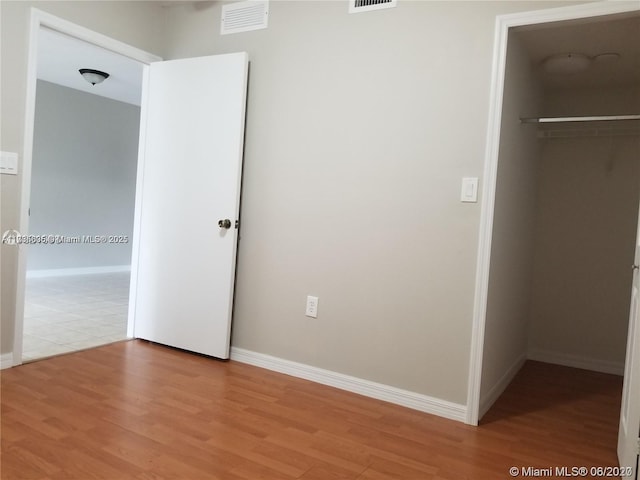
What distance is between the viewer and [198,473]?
6.01ft

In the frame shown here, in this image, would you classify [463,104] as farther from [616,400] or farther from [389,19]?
[616,400]

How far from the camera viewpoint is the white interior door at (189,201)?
3129 mm

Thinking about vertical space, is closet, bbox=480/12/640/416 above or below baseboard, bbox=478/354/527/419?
above

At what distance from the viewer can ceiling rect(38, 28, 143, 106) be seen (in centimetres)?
440

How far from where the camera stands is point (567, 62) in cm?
297

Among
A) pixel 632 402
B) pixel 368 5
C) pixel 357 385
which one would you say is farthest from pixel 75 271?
pixel 632 402

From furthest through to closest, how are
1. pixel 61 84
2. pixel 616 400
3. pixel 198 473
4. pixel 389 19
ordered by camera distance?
pixel 61 84, pixel 616 400, pixel 389 19, pixel 198 473

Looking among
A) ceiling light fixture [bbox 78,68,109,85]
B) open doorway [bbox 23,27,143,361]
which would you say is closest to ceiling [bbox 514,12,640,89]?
open doorway [bbox 23,27,143,361]

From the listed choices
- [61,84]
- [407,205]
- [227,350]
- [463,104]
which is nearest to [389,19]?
[463,104]

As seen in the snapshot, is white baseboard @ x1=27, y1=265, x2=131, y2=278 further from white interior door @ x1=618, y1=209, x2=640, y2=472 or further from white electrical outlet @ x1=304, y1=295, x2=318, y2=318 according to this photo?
white interior door @ x1=618, y1=209, x2=640, y2=472

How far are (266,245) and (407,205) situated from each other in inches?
37.9

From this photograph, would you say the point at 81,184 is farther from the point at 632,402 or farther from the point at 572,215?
the point at 632,402

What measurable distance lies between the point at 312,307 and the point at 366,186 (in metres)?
0.80

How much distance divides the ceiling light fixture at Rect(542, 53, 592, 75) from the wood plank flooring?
203 centimetres
